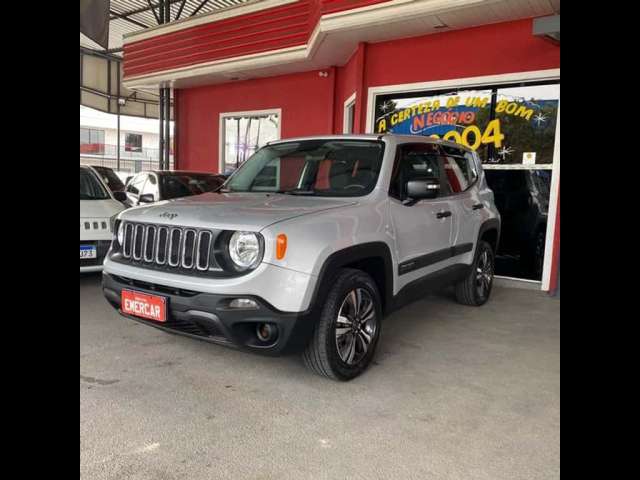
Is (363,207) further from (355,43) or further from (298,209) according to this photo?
(355,43)

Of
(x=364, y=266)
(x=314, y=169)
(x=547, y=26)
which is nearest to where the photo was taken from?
(x=364, y=266)

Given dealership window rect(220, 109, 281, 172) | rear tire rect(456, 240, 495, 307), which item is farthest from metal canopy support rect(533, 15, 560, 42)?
dealership window rect(220, 109, 281, 172)

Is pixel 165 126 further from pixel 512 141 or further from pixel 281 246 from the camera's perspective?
pixel 281 246

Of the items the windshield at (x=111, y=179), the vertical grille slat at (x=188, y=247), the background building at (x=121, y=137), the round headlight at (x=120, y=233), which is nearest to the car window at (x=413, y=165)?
the vertical grille slat at (x=188, y=247)

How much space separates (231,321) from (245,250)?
0.42 m

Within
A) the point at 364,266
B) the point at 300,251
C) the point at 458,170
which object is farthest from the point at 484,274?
the point at 300,251

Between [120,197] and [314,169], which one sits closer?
[314,169]

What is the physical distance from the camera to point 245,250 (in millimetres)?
3000

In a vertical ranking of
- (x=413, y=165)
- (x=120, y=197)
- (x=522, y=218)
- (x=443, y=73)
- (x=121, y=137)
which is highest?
(x=121, y=137)

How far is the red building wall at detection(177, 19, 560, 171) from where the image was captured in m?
6.50

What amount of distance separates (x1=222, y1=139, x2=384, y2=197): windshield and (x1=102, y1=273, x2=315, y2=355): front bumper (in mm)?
1177

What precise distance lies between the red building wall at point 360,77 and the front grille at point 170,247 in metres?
5.01
